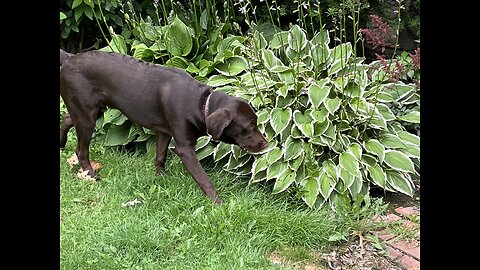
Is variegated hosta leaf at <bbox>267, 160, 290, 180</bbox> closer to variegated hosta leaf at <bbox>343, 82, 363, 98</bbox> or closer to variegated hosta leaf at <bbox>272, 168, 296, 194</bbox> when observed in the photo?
variegated hosta leaf at <bbox>272, 168, 296, 194</bbox>

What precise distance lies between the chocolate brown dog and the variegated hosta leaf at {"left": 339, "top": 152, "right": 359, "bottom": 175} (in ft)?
1.97

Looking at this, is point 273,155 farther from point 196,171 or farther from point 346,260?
point 346,260

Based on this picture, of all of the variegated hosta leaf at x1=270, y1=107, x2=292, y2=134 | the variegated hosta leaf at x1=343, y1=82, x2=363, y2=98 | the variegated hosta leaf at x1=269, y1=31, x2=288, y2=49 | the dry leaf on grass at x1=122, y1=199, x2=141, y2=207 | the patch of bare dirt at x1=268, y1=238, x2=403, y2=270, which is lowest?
the patch of bare dirt at x1=268, y1=238, x2=403, y2=270

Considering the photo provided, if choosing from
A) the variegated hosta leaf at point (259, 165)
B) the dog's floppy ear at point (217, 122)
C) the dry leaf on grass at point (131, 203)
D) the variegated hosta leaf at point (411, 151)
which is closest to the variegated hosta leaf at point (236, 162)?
the variegated hosta leaf at point (259, 165)

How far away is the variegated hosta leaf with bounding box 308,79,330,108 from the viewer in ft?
15.0

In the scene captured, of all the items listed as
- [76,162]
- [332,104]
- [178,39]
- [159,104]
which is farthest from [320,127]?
[76,162]

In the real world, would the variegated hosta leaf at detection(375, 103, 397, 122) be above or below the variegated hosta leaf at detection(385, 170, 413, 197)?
above

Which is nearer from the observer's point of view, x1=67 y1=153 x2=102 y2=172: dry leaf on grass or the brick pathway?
the brick pathway

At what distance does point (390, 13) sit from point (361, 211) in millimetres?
3686

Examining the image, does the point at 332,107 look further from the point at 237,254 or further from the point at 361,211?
the point at 237,254

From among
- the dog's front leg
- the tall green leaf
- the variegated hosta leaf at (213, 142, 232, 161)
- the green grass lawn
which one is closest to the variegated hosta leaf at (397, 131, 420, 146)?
the green grass lawn

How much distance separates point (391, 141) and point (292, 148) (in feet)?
2.65

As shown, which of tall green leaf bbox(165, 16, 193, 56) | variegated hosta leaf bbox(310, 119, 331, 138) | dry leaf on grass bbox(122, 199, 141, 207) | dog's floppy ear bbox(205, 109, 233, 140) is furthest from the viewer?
tall green leaf bbox(165, 16, 193, 56)

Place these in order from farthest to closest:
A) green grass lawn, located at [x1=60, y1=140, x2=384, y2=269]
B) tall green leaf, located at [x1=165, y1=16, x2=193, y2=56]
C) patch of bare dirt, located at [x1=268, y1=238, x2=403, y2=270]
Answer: tall green leaf, located at [x1=165, y1=16, x2=193, y2=56], patch of bare dirt, located at [x1=268, y1=238, x2=403, y2=270], green grass lawn, located at [x1=60, y1=140, x2=384, y2=269]
